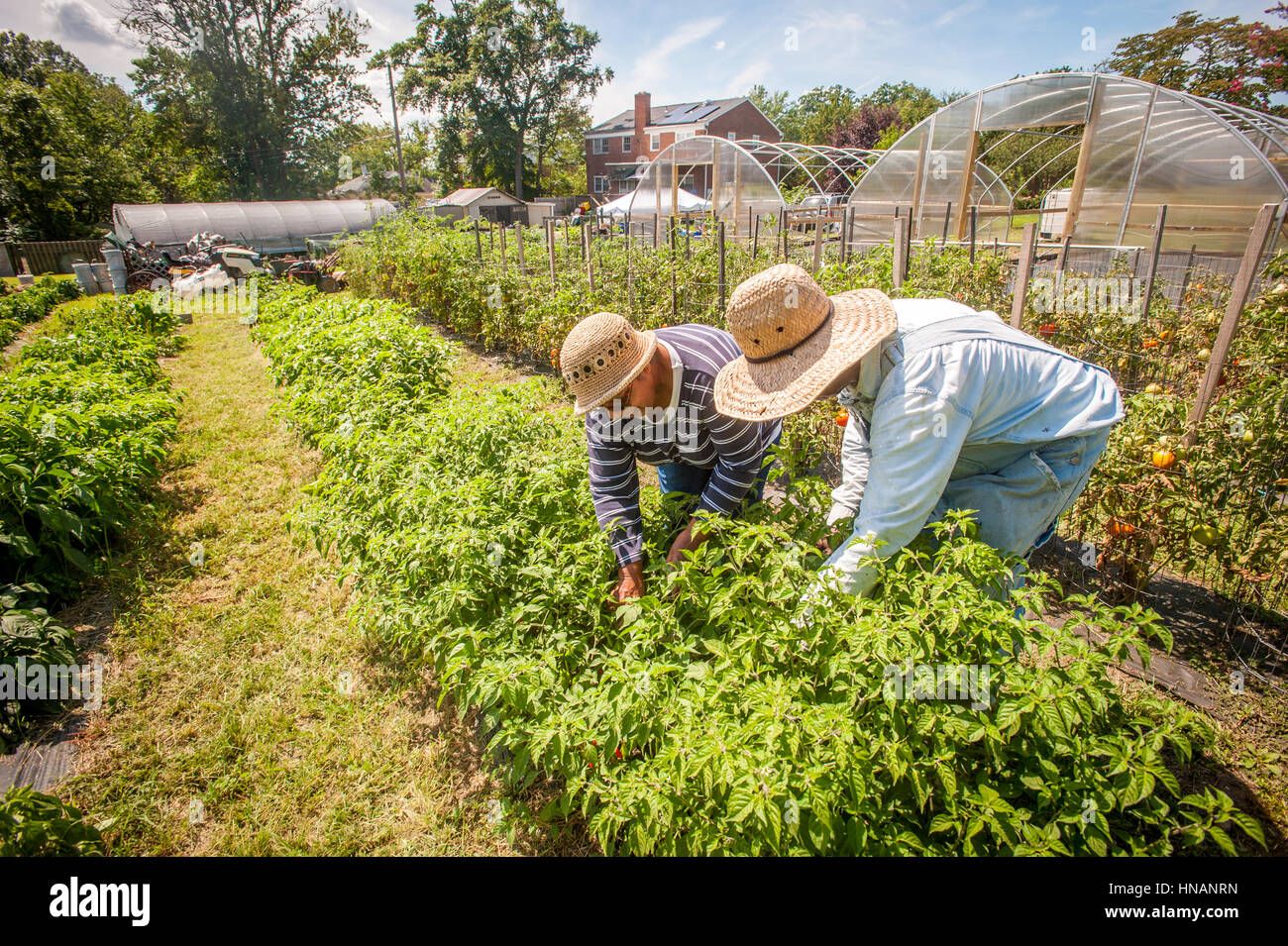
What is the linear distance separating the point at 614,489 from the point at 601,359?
1.76ft

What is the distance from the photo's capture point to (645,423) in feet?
7.79

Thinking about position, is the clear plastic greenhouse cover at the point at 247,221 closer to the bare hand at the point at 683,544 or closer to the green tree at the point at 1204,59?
the bare hand at the point at 683,544

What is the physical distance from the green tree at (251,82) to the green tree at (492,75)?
14.2 ft

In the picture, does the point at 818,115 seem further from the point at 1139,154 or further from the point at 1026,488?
the point at 1026,488

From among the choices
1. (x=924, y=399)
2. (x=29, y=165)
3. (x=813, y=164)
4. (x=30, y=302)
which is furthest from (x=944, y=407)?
(x=29, y=165)

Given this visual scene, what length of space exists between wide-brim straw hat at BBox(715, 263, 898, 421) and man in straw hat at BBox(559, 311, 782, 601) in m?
0.45

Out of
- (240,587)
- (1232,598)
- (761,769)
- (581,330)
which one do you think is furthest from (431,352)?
(1232,598)

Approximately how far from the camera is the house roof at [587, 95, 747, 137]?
41406 millimetres

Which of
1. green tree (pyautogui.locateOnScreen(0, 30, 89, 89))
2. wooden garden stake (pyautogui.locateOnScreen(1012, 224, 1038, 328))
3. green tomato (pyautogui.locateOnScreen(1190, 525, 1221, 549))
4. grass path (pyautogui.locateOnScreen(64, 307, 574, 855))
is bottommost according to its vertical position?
grass path (pyautogui.locateOnScreen(64, 307, 574, 855))

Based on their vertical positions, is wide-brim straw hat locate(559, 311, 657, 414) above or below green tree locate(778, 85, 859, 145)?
below

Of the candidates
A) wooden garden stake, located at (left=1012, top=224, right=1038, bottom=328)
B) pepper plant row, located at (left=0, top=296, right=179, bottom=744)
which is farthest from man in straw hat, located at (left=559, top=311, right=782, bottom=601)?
pepper plant row, located at (left=0, top=296, right=179, bottom=744)

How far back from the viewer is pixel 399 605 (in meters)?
2.45

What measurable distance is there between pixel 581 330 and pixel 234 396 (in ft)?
25.0

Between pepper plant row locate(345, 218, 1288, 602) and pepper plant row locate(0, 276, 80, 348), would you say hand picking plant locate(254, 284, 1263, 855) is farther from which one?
pepper plant row locate(0, 276, 80, 348)
